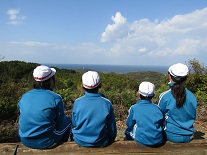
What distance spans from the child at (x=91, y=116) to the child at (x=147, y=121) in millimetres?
448

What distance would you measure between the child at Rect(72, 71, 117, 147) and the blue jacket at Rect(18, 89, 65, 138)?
13.0 inches

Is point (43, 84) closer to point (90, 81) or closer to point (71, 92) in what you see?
point (90, 81)

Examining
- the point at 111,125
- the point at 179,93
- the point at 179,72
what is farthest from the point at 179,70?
the point at 111,125

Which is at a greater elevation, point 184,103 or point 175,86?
point 175,86

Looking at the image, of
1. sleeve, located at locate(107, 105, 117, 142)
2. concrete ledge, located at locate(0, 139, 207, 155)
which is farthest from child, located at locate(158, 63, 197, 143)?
sleeve, located at locate(107, 105, 117, 142)

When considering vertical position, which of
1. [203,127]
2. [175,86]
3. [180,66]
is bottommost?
[203,127]

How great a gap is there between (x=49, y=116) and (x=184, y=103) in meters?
1.91

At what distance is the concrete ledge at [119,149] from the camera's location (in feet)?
11.2

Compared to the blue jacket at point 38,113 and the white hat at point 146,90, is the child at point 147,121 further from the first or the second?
the blue jacket at point 38,113

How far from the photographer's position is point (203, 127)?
21.1 ft

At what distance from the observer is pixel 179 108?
12.5 ft

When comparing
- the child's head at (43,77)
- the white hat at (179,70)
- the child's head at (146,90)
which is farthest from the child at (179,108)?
the child's head at (43,77)

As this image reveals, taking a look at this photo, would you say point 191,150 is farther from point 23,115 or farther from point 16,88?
point 16,88

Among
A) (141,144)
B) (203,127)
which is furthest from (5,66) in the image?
(141,144)
